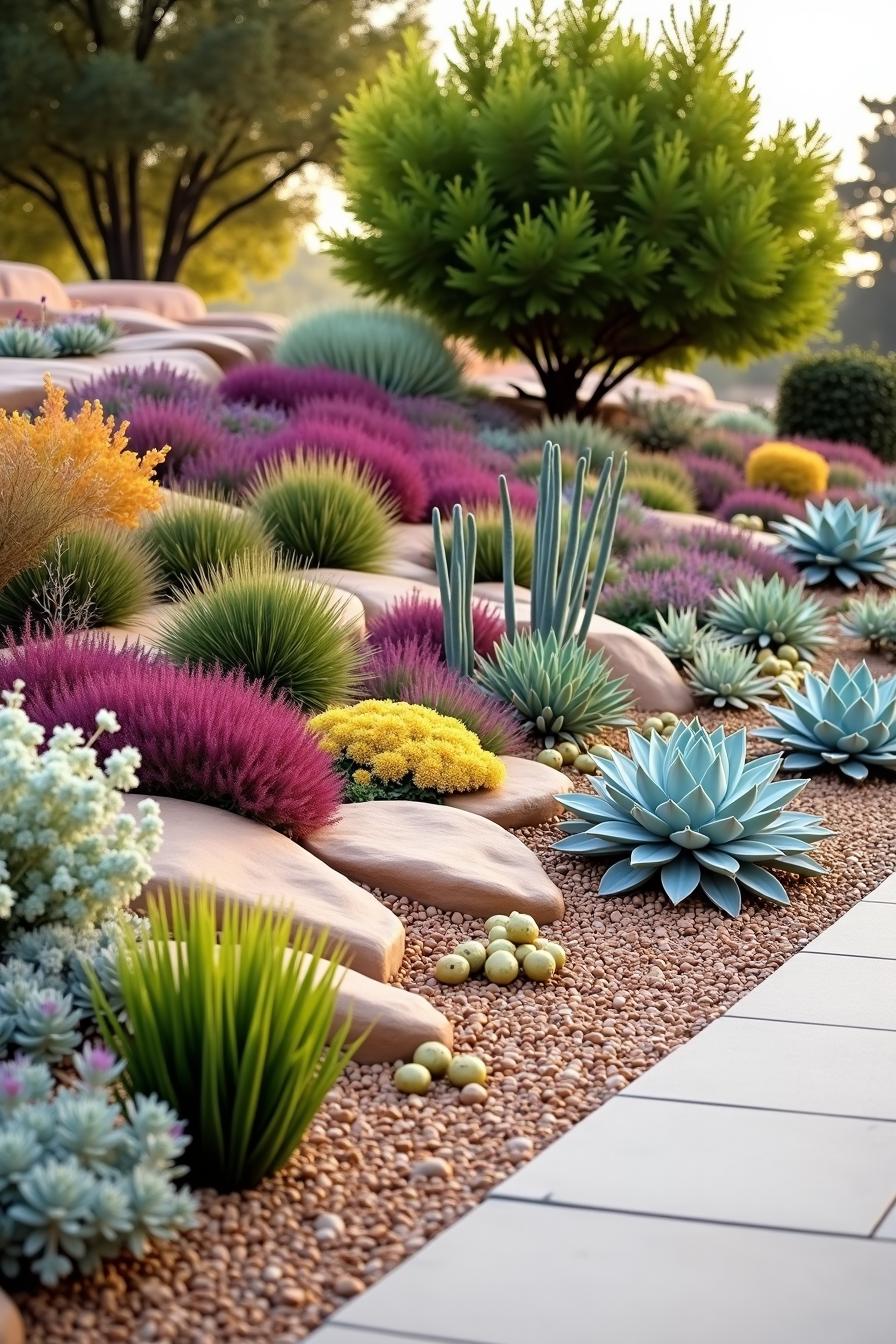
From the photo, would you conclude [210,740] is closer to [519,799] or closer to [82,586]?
[519,799]

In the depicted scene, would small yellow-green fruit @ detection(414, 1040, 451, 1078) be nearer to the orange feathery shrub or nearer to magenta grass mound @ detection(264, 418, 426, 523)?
the orange feathery shrub


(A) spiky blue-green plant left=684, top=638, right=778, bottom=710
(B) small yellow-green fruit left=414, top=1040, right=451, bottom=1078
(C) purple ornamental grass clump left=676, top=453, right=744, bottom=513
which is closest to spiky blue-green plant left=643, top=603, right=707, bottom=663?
(A) spiky blue-green plant left=684, top=638, right=778, bottom=710

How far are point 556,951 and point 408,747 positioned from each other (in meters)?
1.12

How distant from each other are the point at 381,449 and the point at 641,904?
481 centimetres

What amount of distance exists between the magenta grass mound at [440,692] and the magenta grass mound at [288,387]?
5.08m

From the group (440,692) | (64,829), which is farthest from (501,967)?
(440,692)

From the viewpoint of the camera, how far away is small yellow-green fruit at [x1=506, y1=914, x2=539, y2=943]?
4168 mm

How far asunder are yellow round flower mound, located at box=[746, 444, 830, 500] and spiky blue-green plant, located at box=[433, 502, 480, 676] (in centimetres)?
716

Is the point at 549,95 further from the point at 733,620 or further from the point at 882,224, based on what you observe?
the point at 882,224

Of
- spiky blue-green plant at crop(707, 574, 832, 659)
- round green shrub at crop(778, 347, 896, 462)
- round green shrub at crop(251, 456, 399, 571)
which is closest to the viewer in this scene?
round green shrub at crop(251, 456, 399, 571)

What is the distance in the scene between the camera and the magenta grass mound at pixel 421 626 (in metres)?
6.47

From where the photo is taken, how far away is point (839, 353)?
1659 centimetres

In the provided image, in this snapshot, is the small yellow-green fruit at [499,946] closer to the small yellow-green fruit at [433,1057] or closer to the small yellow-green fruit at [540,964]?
the small yellow-green fruit at [540,964]

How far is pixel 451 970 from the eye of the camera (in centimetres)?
398
